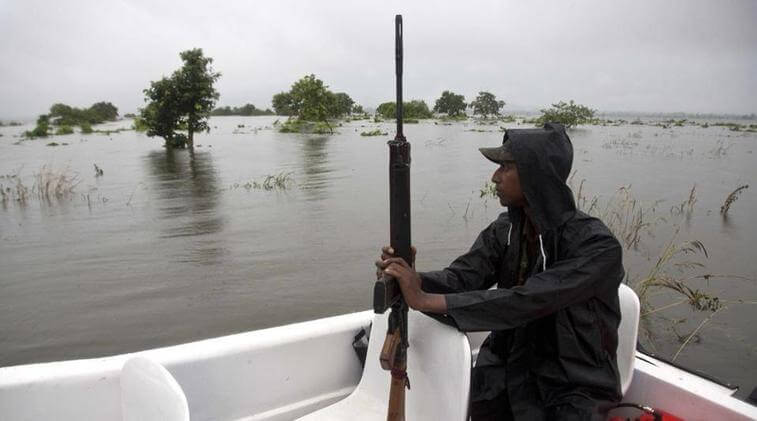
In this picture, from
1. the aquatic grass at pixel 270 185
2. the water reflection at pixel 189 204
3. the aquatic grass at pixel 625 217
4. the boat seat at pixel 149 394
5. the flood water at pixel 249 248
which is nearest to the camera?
the boat seat at pixel 149 394

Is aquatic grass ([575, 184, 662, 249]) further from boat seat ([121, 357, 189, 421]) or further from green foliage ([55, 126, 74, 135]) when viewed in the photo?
green foliage ([55, 126, 74, 135])

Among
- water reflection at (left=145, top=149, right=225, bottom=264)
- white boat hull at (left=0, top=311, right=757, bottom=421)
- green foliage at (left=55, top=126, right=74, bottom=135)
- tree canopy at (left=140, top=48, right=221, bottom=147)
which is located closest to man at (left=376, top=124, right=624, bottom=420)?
white boat hull at (left=0, top=311, right=757, bottom=421)

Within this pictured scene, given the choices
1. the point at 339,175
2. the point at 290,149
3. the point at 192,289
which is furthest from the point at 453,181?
the point at 290,149

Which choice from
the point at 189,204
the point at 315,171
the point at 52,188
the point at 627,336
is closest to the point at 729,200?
the point at 627,336

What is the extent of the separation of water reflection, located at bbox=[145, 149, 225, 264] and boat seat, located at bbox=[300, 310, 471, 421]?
660 centimetres

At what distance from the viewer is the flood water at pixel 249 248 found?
5965 millimetres

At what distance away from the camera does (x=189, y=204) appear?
41.5ft

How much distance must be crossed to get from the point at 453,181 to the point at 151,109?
13.5 m

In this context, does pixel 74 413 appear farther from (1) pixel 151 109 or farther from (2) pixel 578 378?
(1) pixel 151 109

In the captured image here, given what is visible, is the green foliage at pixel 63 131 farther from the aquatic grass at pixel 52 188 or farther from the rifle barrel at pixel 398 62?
the rifle barrel at pixel 398 62

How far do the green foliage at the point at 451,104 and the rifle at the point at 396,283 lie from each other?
2837 inches

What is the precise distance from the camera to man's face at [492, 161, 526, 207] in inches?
72.8

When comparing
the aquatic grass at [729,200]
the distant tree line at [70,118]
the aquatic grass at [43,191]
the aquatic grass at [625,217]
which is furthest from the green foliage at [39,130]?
the aquatic grass at [729,200]

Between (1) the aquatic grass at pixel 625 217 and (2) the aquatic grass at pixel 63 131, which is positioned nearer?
(1) the aquatic grass at pixel 625 217
